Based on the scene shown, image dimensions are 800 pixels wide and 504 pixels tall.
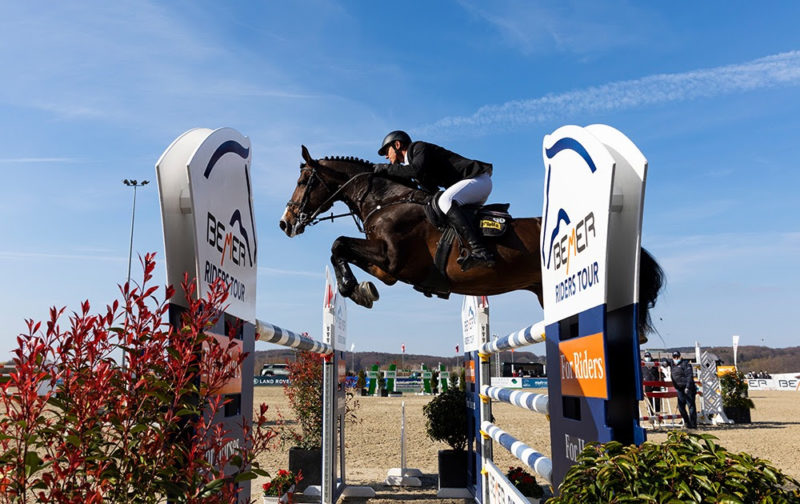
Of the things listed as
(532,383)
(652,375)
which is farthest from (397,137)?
(532,383)

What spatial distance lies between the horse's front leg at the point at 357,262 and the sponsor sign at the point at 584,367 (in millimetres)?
1730

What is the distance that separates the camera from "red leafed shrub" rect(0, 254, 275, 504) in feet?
4.44

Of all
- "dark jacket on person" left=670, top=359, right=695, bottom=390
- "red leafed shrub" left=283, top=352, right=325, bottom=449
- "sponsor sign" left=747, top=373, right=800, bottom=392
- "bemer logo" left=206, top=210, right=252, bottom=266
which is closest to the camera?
"bemer logo" left=206, top=210, right=252, bottom=266

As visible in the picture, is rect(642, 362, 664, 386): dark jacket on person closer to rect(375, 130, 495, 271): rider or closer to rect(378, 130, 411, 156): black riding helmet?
rect(378, 130, 411, 156): black riding helmet

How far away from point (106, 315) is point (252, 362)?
4.21 feet

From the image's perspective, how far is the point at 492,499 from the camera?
412cm

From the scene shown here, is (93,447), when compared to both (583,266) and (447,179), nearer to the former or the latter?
(583,266)

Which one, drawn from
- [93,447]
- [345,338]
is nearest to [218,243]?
[93,447]

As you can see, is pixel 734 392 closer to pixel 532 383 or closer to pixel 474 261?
pixel 474 261

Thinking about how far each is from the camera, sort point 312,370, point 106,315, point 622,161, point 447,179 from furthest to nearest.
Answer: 1. point 312,370
2. point 447,179
3. point 622,161
4. point 106,315

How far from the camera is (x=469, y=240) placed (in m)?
3.41

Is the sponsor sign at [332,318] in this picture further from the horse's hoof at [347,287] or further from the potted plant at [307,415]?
the horse's hoof at [347,287]

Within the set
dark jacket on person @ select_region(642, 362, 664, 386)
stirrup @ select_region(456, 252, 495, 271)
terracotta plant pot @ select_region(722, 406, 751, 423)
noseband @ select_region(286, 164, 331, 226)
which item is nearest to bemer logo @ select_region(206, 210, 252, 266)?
stirrup @ select_region(456, 252, 495, 271)

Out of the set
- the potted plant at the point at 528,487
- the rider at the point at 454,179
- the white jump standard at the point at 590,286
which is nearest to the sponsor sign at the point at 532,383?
the potted plant at the point at 528,487
